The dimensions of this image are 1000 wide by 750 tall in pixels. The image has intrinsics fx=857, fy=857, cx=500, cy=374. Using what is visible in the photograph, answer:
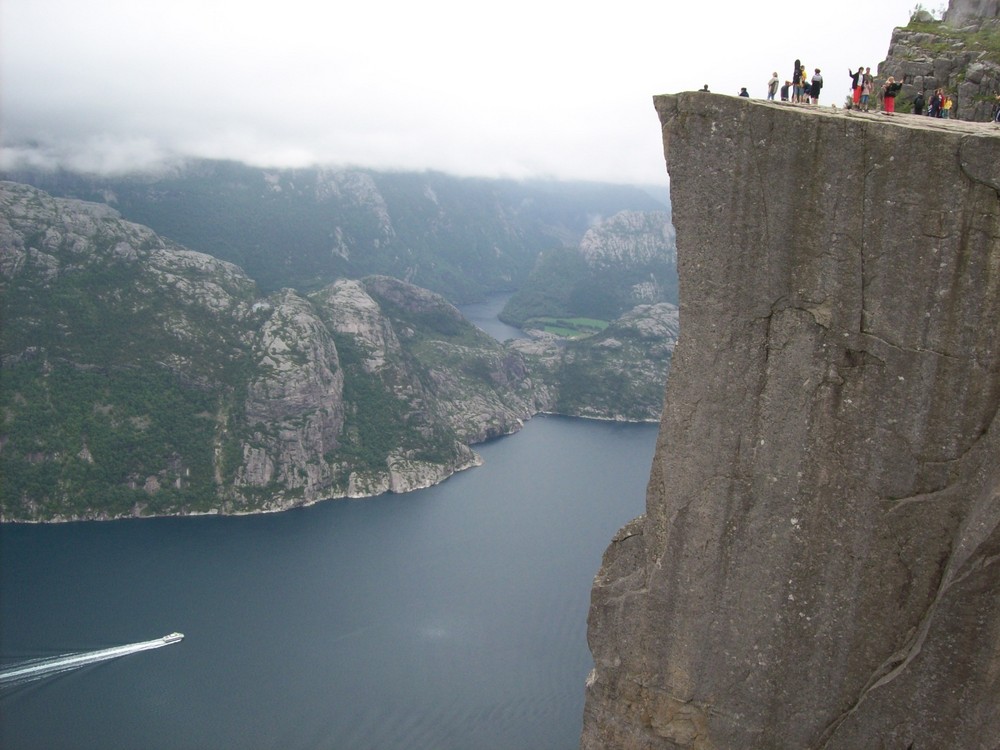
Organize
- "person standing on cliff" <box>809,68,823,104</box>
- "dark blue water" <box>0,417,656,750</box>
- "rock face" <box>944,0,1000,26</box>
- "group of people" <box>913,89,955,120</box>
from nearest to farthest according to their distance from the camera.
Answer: "group of people" <box>913,89,955,120</box>
"person standing on cliff" <box>809,68,823,104</box>
"rock face" <box>944,0,1000,26</box>
"dark blue water" <box>0,417,656,750</box>

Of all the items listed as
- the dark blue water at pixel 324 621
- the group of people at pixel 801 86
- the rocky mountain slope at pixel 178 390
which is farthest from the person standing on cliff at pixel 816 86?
the rocky mountain slope at pixel 178 390

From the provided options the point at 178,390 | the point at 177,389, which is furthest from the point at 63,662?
the point at 178,390

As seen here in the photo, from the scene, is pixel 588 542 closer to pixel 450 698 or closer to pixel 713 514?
pixel 450 698

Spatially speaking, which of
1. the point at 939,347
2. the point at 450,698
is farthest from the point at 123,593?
the point at 939,347

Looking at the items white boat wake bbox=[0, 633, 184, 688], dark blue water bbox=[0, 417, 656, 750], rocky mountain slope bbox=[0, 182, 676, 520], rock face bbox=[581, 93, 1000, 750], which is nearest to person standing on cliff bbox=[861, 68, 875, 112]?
rock face bbox=[581, 93, 1000, 750]

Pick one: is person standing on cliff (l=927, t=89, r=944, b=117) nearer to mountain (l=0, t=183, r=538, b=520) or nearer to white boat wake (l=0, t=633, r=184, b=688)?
white boat wake (l=0, t=633, r=184, b=688)

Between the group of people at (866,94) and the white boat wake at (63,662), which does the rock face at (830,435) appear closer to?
the group of people at (866,94)
